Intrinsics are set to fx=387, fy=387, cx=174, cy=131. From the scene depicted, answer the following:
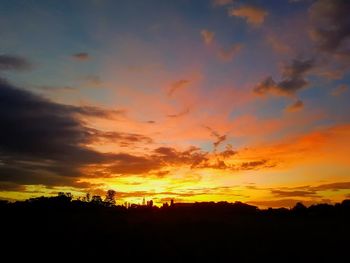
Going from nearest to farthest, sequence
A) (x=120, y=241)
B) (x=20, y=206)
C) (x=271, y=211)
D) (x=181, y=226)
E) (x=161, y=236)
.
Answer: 1. (x=120, y=241)
2. (x=161, y=236)
3. (x=181, y=226)
4. (x=20, y=206)
5. (x=271, y=211)

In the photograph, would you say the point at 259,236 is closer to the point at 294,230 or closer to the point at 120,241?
the point at 294,230

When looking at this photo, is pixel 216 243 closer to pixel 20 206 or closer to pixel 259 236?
pixel 259 236

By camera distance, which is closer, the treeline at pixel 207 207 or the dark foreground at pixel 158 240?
the dark foreground at pixel 158 240

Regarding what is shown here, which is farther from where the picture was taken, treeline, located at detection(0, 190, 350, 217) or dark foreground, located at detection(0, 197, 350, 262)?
treeline, located at detection(0, 190, 350, 217)

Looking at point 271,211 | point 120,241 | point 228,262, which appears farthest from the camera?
point 271,211

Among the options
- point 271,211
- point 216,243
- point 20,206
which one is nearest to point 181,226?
point 216,243

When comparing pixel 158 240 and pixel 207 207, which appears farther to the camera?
pixel 207 207

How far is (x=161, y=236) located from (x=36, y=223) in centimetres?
2134

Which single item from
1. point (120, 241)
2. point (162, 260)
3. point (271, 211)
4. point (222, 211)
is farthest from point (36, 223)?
point (271, 211)

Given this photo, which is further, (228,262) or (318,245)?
(318,245)

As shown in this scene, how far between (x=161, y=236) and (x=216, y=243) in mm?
7843

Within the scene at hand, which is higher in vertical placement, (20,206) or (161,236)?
(20,206)

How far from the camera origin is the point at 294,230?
6234cm

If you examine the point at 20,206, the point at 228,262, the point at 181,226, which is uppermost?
the point at 20,206
